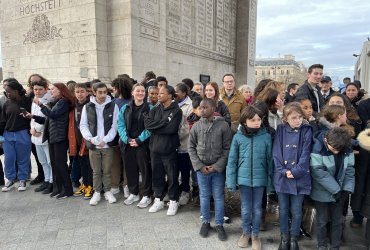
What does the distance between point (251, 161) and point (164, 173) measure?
1647mm

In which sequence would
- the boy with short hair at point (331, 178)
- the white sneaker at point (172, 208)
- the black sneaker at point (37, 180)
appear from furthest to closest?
the black sneaker at point (37, 180), the white sneaker at point (172, 208), the boy with short hair at point (331, 178)

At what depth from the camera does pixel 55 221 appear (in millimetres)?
4203

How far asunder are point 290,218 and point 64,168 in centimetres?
368

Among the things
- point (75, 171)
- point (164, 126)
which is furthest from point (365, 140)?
point (75, 171)

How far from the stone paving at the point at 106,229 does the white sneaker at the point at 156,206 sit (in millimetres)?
68

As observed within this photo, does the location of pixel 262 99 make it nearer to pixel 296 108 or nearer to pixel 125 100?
pixel 296 108

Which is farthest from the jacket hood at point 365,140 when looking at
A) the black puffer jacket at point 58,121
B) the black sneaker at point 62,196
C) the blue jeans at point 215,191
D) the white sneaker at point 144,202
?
the black sneaker at point 62,196

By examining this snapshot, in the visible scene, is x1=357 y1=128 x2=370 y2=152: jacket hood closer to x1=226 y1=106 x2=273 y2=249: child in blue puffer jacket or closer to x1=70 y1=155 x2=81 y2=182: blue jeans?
x1=226 y1=106 x2=273 y2=249: child in blue puffer jacket

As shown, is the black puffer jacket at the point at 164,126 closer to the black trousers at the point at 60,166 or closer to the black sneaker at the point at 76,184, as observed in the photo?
the black trousers at the point at 60,166

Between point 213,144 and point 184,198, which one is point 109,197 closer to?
point 184,198

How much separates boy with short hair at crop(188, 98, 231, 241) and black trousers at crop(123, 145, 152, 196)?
117cm

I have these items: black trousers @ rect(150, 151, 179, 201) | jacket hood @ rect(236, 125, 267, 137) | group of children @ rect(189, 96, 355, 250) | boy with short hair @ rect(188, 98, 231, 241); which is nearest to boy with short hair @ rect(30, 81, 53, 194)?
black trousers @ rect(150, 151, 179, 201)

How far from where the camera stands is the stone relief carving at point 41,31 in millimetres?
10031

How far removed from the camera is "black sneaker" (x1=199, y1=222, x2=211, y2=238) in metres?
3.72
